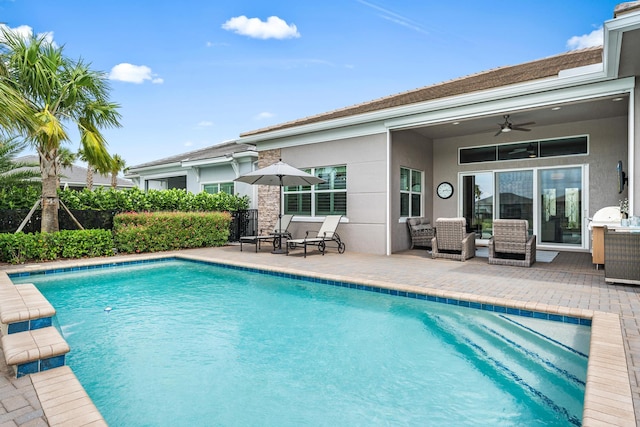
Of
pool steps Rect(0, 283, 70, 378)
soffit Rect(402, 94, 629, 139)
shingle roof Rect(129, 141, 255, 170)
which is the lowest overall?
pool steps Rect(0, 283, 70, 378)

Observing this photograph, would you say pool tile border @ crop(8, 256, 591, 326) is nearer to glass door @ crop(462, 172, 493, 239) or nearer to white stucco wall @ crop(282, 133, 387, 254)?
white stucco wall @ crop(282, 133, 387, 254)

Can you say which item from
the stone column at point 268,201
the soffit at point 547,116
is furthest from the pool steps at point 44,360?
the soffit at point 547,116

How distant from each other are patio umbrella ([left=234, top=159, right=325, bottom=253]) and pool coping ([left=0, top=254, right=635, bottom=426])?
2.85 m

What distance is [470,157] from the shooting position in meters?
11.2

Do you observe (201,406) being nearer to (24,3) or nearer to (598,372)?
(598,372)

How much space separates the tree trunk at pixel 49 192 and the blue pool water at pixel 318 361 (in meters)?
3.58

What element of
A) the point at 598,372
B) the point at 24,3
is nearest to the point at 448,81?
the point at 598,372

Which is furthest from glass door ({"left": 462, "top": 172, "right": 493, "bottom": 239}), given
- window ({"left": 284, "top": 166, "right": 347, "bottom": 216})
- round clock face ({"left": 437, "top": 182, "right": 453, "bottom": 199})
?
window ({"left": 284, "top": 166, "right": 347, "bottom": 216})

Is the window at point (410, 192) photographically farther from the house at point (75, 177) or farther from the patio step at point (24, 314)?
the house at point (75, 177)

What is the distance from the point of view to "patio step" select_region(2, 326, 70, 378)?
264 centimetres

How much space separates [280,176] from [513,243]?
18.5 ft

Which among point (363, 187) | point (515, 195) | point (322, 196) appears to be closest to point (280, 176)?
point (322, 196)

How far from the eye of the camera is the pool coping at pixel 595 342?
2021 millimetres

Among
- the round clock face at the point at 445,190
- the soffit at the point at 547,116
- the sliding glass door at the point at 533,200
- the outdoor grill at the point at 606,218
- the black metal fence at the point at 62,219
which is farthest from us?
the round clock face at the point at 445,190
